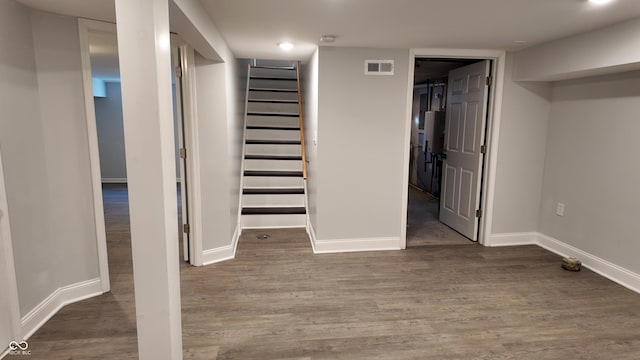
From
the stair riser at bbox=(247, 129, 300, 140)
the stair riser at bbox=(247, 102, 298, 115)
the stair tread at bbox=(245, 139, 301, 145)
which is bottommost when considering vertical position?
the stair tread at bbox=(245, 139, 301, 145)

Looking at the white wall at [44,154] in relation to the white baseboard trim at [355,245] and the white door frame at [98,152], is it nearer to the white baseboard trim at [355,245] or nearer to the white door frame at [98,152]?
the white door frame at [98,152]

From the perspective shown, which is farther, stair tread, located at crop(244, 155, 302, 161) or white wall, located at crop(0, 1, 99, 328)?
stair tread, located at crop(244, 155, 302, 161)

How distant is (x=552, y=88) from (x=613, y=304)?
7.49 feet

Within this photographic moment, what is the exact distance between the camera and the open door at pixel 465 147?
4191mm

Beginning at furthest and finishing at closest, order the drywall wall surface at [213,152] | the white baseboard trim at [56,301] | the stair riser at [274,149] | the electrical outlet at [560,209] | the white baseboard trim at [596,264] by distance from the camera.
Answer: the stair riser at [274,149] < the electrical outlet at [560,209] < the drywall wall surface at [213,152] < the white baseboard trim at [596,264] < the white baseboard trim at [56,301]

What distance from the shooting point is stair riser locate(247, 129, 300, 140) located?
5.65m

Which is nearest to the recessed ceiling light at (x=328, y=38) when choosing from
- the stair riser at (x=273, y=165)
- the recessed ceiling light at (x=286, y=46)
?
the recessed ceiling light at (x=286, y=46)

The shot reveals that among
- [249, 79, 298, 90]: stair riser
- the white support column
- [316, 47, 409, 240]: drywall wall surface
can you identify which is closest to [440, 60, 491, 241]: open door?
[316, 47, 409, 240]: drywall wall surface

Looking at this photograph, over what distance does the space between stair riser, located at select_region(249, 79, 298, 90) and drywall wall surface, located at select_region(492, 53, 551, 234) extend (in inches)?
150

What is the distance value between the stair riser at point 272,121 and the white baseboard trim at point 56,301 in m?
3.42

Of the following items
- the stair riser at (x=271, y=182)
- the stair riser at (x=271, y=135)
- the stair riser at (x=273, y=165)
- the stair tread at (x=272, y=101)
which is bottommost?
the stair riser at (x=271, y=182)

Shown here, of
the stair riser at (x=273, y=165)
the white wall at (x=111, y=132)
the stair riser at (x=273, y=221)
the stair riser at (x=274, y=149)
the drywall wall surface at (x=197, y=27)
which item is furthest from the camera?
the white wall at (x=111, y=132)

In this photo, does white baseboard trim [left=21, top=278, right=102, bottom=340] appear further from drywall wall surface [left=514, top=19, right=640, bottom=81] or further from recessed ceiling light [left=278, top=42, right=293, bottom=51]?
drywall wall surface [left=514, top=19, right=640, bottom=81]

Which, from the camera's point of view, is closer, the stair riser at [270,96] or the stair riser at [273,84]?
the stair riser at [270,96]
